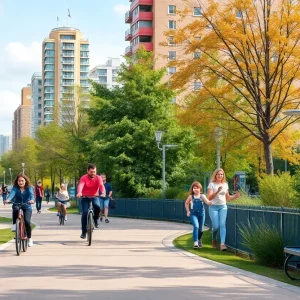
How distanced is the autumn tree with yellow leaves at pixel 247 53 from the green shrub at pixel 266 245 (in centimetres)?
1680

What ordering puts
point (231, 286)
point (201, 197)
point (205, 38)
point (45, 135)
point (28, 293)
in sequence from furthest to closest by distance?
1. point (45, 135)
2. point (205, 38)
3. point (201, 197)
4. point (231, 286)
5. point (28, 293)

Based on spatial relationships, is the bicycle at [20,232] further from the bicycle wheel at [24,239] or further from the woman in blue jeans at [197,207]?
the woman in blue jeans at [197,207]

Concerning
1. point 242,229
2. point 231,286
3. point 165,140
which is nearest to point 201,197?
point 242,229

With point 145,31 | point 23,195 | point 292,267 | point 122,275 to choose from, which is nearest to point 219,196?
point 292,267

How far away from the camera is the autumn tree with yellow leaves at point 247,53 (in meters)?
30.2

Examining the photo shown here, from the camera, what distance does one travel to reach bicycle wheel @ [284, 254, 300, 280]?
456 inches

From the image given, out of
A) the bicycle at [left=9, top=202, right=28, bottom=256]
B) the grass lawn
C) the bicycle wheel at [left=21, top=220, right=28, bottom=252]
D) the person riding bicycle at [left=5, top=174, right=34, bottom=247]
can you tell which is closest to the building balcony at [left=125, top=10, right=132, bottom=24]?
the grass lawn

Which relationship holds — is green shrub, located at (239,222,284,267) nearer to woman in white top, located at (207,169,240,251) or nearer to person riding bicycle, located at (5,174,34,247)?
woman in white top, located at (207,169,240,251)

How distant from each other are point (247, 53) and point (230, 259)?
1752cm

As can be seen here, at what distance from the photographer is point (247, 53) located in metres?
30.9

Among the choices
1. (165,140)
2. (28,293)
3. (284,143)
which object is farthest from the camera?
(165,140)

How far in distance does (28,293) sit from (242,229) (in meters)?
7.47

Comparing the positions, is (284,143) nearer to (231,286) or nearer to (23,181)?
(23,181)

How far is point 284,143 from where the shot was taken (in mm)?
34000
